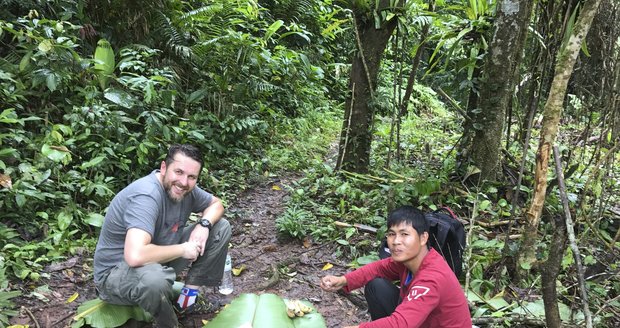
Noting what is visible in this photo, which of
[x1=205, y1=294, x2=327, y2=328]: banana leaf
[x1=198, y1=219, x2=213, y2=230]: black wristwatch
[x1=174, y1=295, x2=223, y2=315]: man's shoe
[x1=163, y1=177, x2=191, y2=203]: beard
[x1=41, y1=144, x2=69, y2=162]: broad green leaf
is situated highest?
[x1=163, y1=177, x2=191, y2=203]: beard

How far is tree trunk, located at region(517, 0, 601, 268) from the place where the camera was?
2811 mm

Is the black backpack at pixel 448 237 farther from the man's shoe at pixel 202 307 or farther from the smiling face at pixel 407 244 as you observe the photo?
the man's shoe at pixel 202 307

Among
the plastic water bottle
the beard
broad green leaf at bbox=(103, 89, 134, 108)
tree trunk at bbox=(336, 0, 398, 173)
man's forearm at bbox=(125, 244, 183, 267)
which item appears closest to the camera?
man's forearm at bbox=(125, 244, 183, 267)

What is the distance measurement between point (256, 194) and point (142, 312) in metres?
2.92

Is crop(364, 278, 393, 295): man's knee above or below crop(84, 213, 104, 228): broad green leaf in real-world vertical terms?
above

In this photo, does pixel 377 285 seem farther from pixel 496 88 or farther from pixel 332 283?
pixel 496 88

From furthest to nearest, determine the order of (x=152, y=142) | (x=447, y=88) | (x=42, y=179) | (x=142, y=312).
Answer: (x=447, y=88) → (x=152, y=142) → (x=42, y=179) → (x=142, y=312)

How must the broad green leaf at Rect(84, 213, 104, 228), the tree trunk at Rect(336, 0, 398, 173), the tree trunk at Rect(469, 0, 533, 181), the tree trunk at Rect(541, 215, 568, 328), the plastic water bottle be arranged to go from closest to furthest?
1. the tree trunk at Rect(541, 215, 568, 328)
2. the plastic water bottle
3. the broad green leaf at Rect(84, 213, 104, 228)
4. the tree trunk at Rect(469, 0, 533, 181)
5. the tree trunk at Rect(336, 0, 398, 173)

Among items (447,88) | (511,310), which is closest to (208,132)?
(447,88)

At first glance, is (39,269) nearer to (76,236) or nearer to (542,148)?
(76,236)

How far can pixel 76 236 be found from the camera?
13.1 ft

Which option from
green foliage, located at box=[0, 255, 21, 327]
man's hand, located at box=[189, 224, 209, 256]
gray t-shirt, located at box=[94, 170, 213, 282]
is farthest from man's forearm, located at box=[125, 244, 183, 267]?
green foliage, located at box=[0, 255, 21, 327]

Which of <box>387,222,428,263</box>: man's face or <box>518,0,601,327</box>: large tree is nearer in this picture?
<box>387,222,428,263</box>: man's face

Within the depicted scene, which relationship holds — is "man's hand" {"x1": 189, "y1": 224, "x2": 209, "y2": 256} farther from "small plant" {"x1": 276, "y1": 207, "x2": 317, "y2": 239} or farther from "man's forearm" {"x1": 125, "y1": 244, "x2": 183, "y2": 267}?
"small plant" {"x1": 276, "y1": 207, "x2": 317, "y2": 239}
